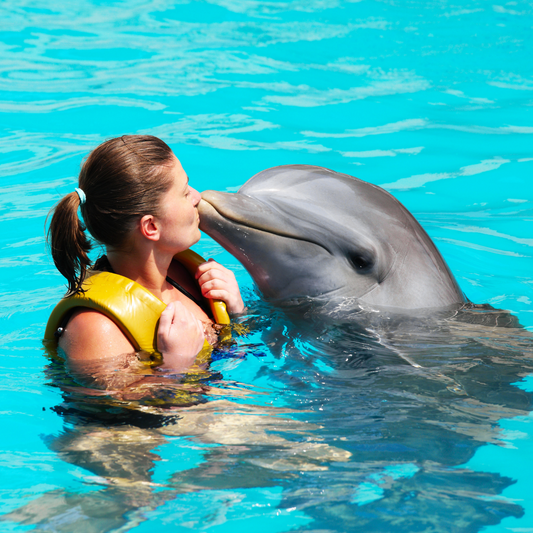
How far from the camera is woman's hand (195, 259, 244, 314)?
4785mm

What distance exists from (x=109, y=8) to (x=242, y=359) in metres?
12.5

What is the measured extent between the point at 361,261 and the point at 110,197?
1618 mm

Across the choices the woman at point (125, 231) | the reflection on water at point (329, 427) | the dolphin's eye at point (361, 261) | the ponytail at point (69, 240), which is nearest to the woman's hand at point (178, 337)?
the woman at point (125, 231)

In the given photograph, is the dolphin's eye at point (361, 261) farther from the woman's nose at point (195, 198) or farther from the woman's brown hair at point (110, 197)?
the woman's brown hair at point (110, 197)

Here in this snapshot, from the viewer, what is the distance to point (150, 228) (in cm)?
429

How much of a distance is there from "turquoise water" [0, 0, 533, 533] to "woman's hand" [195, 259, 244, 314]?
0.20 m

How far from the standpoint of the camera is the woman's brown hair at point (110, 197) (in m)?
4.12

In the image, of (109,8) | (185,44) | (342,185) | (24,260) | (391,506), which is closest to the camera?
(391,506)

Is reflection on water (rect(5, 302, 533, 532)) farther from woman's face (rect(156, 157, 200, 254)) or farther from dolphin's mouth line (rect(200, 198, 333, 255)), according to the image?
woman's face (rect(156, 157, 200, 254))

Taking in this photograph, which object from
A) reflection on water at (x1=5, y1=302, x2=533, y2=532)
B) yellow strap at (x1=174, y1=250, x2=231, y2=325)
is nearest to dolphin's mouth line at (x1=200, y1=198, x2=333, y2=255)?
reflection on water at (x1=5, y1=302, x2=533, y2=532)

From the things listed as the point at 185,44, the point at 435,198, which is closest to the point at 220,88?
the point at 185,44

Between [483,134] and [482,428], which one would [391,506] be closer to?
[482,428]

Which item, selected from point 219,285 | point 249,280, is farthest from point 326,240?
point 249,280

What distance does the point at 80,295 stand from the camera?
4.14 m
